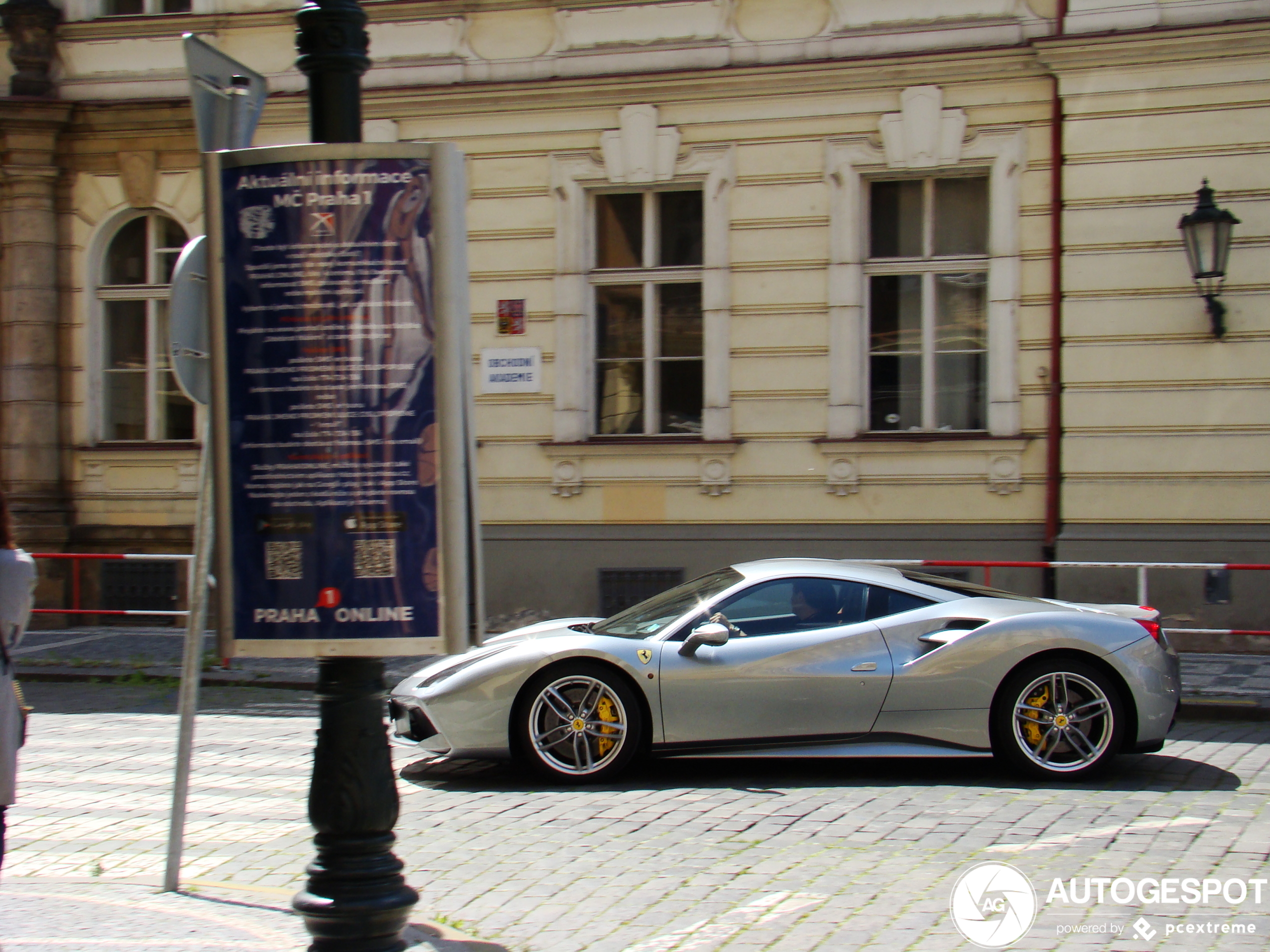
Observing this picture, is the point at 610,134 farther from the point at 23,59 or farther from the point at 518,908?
the point at 518,908

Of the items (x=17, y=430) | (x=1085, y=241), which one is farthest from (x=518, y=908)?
(x=17, y=430)

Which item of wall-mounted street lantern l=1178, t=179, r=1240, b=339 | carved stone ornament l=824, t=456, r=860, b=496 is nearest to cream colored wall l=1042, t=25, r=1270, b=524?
wall-mounted street lantern l=1178, t=179, r=1240, b=339

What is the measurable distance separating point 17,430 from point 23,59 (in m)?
4.36

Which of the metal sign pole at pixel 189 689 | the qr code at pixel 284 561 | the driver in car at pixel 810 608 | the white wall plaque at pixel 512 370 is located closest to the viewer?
the qr code at pixel 284 561

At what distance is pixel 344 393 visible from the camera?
384cm

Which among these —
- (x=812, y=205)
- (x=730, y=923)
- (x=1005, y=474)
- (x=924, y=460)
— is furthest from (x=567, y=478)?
(x=730, y=923)

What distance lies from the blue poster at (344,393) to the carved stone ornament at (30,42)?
13.1 metres

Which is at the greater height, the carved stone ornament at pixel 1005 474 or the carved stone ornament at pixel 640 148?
the carved stone ornament at pixel 640 148

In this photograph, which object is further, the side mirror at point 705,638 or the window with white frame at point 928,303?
the window with white frame at point 928,303

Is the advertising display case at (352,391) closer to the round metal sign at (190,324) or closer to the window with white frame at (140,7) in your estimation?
the round metal sign at (190,324)

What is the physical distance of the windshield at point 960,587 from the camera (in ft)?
24.6

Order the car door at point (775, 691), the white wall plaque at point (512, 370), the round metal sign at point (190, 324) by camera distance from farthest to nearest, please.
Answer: the white wall plaque at point (512, 370) → the car door at point (775, 691) → the round metal sign at point (190, 324)

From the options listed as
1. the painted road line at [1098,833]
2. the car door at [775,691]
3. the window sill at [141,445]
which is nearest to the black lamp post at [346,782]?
the painted road line at [1098,833]

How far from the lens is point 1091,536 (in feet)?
40.3
